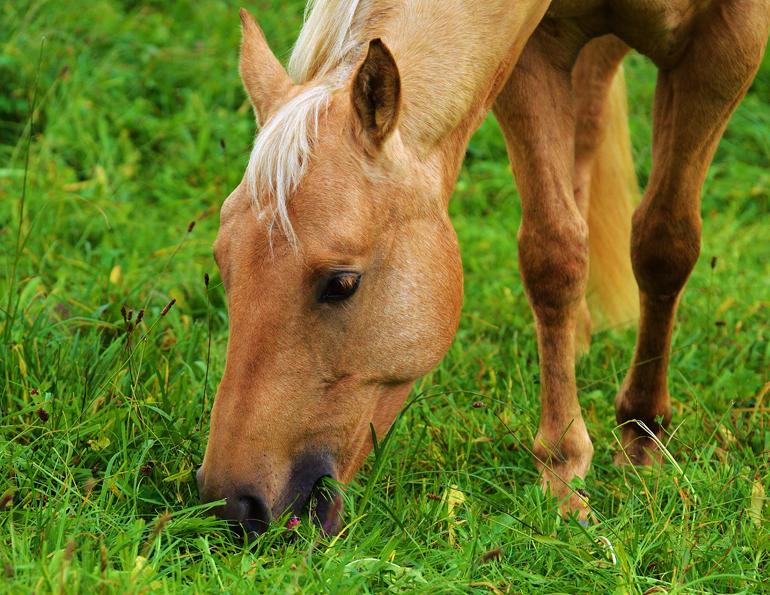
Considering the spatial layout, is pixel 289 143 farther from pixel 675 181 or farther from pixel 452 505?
pixel 675 181

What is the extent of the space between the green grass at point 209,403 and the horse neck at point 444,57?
0.77 meters

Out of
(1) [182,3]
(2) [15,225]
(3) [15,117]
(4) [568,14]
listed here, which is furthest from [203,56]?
(4) [568,14]

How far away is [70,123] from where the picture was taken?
5.44 meters

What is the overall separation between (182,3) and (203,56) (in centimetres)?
76

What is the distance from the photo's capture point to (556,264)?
10.7ft

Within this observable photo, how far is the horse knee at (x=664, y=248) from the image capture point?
3391 millimetres

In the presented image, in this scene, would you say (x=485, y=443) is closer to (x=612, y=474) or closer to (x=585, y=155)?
(x=612, y=474)

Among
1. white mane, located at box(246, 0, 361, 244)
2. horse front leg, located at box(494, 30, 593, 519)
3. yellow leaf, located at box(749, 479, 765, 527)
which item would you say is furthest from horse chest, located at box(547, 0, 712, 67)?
yellow leaf, located at box(749, 479, 765, 527)

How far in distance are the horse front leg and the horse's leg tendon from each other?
0.91ft

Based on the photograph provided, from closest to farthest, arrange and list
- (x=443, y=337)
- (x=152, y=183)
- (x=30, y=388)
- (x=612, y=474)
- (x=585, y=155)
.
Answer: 1. (x=443, y=337)
2. (x=30, y=388)
3. (x=612, y=474)
4. (x=585, y=155)
5. (x=152, y=183)

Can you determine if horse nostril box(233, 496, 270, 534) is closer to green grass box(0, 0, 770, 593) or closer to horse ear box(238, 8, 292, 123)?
green grass box(0, 0, 770, 593)

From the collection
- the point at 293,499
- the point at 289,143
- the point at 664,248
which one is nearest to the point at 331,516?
the point at 293,499

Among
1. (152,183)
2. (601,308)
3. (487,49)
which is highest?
(487,49)

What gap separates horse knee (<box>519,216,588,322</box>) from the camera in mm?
3268
